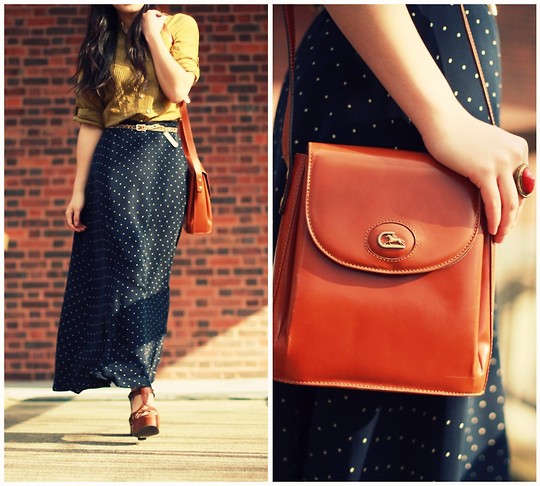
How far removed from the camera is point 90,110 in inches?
78.2

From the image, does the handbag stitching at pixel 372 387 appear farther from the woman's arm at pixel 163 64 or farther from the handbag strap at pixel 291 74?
the woman's arm at pixel 163 64

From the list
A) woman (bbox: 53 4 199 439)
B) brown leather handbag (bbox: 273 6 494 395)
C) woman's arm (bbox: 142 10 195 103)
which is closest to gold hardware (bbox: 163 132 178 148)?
woman (bbox: 53 4 199 439)

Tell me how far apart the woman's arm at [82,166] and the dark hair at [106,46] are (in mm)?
171

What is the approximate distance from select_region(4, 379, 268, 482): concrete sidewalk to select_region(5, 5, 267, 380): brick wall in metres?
0.65

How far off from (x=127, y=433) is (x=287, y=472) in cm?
116

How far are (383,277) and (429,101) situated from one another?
0.26 m

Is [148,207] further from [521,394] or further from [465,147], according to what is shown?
[521,394]

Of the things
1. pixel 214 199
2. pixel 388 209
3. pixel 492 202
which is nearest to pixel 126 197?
pixel 388 209

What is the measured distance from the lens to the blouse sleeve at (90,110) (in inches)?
77.0

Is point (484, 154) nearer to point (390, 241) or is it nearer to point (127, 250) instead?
point (390, 241)

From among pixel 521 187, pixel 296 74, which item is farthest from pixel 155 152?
pixel 521 187

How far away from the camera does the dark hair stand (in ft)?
5.84

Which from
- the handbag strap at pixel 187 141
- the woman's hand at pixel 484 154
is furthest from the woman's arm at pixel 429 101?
the handbag strap at pixel 187 141

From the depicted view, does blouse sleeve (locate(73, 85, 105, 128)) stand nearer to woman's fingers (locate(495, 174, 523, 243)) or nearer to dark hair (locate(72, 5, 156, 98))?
dark hair (locate(72, 5, 156, 98))
